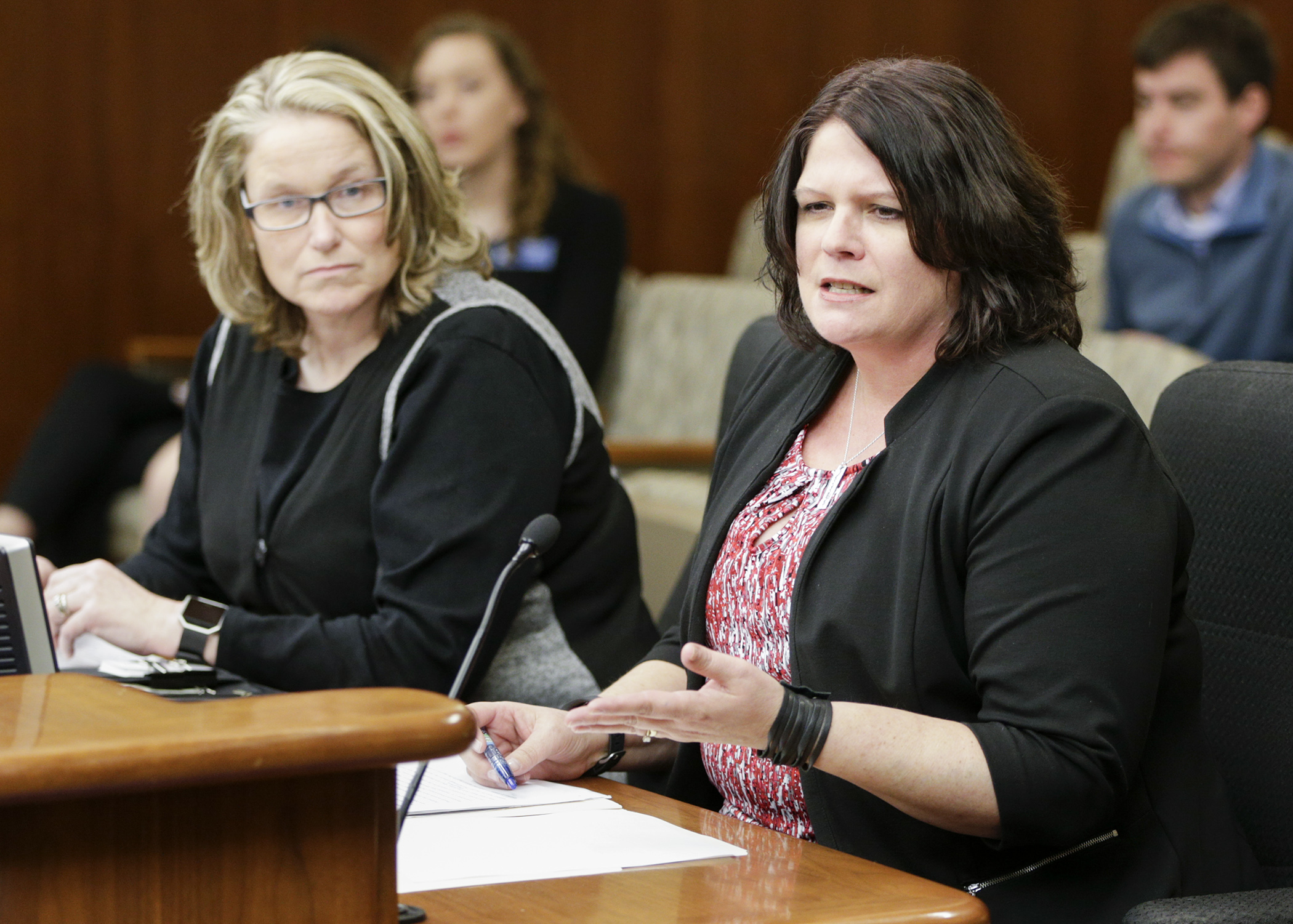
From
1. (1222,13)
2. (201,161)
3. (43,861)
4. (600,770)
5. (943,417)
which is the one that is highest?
(1222,13)

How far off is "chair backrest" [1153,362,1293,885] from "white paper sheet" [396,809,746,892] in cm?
52

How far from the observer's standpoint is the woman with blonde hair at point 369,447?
163 centimetres

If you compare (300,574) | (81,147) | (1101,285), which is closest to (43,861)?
(300,574)

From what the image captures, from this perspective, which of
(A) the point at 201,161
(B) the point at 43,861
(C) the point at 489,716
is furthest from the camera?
(A) the point at 201,161

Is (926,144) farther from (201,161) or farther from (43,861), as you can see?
(201,161)

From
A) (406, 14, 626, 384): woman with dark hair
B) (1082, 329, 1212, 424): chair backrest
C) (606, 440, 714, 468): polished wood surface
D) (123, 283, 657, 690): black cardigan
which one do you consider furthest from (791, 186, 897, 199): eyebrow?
(406, 14, 626, 384): woman with dark hair

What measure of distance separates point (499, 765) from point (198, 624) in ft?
1.92

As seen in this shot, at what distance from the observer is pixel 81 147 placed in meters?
4.37

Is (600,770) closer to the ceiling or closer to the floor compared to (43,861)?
closer to the floor

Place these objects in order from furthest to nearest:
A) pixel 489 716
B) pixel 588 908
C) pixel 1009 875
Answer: pixel 489 716 < pixel 1009 875 < pixel 588 908

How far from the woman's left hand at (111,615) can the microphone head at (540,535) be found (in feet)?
2.15

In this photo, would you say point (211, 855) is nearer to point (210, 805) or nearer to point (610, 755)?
point (210, 805)

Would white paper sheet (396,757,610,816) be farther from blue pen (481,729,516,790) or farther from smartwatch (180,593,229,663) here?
smartwatch (180,593,229,663)

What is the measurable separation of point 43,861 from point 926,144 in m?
0.87
